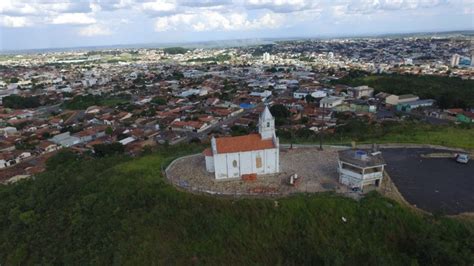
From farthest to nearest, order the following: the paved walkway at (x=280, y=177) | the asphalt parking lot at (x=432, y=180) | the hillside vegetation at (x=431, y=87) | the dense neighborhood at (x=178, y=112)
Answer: the hillside vegetation at (x=431, y=87) < the dense neighborhood at (x=178, y=112) < the paved walkway at (x=280, y=177) < the asphalt parking lot at (x=432, y=180)

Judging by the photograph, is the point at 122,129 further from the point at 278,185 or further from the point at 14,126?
the point at 278,185

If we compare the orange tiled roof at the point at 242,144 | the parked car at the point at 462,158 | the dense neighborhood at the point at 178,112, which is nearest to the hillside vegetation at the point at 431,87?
the dense neighborhood at the point at 178,112

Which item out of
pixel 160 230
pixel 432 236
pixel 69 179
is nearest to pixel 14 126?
pixel 69 179

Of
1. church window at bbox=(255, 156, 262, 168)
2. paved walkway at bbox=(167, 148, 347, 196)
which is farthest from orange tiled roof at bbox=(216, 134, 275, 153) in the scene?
paved walkway at bbox=(167, 148, 347, 196)

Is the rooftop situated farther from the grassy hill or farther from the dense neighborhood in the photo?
the dense neighborhood

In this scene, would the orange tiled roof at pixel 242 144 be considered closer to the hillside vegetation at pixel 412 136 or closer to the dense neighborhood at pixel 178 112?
the hillside vegetation at pixel 412 136

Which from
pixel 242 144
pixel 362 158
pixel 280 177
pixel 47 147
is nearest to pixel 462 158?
pixel 362 158
